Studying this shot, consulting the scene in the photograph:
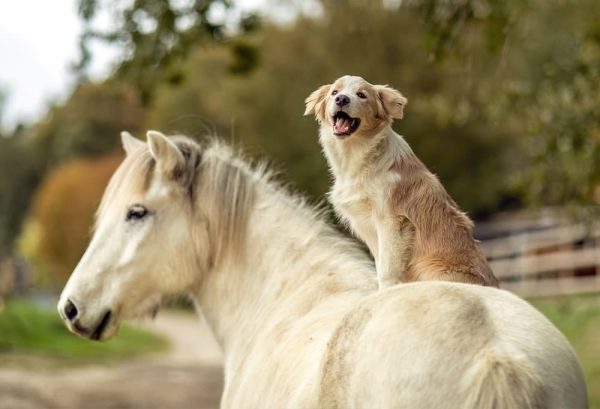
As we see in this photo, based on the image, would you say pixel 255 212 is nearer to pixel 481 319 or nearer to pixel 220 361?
pixel 481 319

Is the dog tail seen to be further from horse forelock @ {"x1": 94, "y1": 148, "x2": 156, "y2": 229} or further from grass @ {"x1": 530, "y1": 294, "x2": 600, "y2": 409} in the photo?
grass @ {"x1": 530, "y1": 294, "x2": 600, "y2": 409}

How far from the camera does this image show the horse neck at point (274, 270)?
14.4 ft

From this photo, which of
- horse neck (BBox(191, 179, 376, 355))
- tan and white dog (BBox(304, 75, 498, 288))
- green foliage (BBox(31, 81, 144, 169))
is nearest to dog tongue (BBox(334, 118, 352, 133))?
tan and white dog (BBox(304, 75, 498, 288))

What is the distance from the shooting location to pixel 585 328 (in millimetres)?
16125

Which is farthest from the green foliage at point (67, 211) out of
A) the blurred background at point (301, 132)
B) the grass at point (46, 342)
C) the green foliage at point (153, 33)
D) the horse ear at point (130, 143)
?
the horse ear at point (130, 143)

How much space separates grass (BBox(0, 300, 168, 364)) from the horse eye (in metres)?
10.9

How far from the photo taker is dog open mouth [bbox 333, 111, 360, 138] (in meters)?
3.58

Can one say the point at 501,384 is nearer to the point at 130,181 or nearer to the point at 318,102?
the point at 318,102

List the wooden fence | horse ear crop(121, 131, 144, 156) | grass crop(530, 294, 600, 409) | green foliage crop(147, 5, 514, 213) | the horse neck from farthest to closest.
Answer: green foliage crop(147, 5, 514, 213), the wooden fence, grass crop(530, 294, 600, 409), horse ear crop(121, 131, 144, 156), the horse neck

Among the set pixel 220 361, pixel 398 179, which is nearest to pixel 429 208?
pixel 398 179

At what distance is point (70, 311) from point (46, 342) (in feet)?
43.1

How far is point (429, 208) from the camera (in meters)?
3.54

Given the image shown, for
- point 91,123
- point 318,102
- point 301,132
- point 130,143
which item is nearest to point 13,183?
point 91,123

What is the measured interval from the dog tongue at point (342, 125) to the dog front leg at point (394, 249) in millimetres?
362
